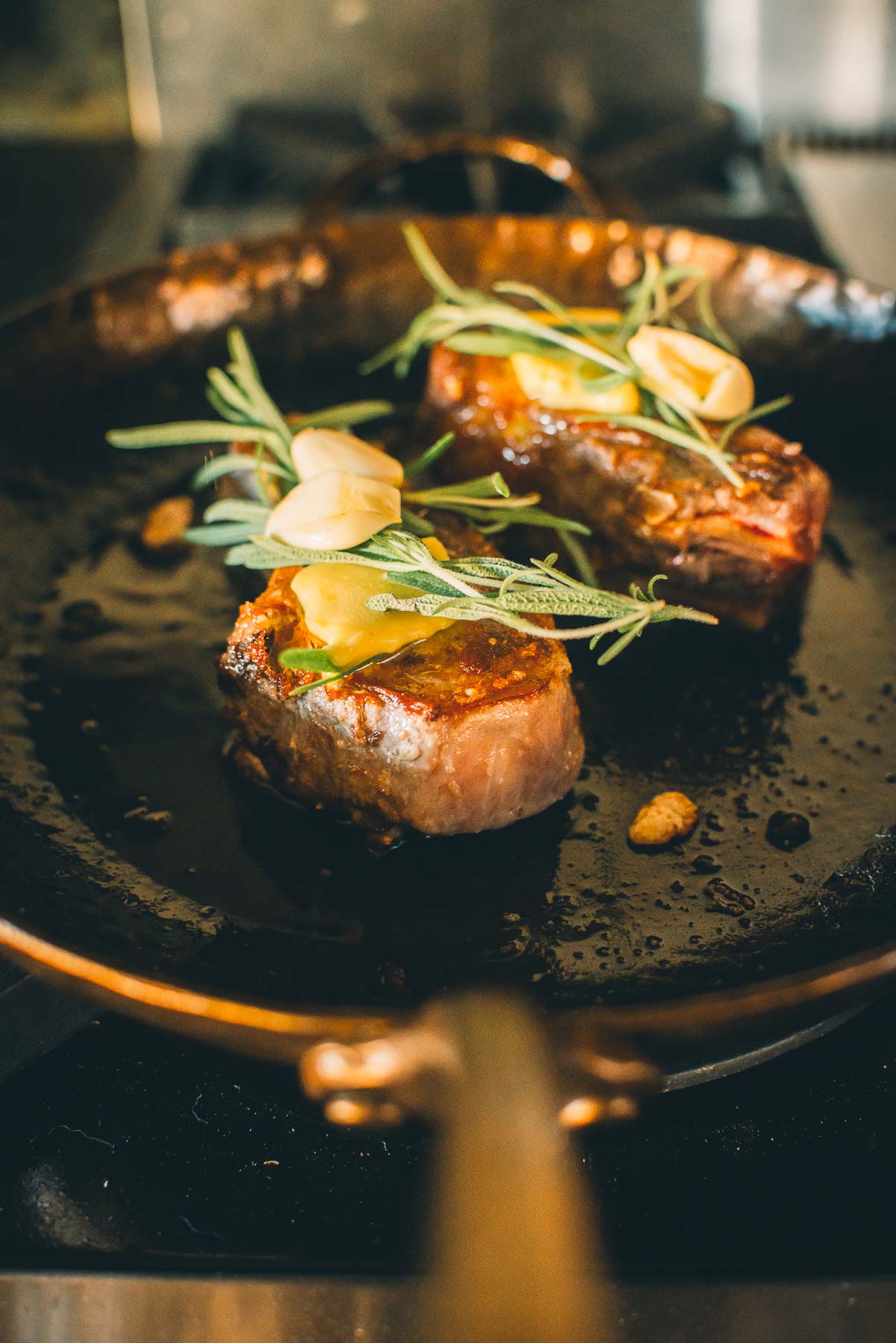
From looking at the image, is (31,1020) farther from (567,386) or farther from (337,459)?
(567,386)

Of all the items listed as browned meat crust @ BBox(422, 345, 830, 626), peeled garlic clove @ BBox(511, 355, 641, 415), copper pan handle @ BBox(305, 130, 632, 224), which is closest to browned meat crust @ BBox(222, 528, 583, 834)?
browned meat crust @ BBox(422, 345, 830, 626)

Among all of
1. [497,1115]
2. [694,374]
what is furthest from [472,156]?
[497,1115]

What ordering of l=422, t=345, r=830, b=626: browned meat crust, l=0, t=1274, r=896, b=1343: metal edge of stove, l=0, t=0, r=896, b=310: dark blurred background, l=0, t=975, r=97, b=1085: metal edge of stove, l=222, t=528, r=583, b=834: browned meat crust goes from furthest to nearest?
l=0, t=0, r=896, b=310: dark blurred background < l=422, t=345, r=830, b=626: browned meat crust < l=222, t=528, r=583, b=834: browned meat crust < l=0, t=975, r=97, b=1085: metal edge of stove < l=0, t=1274, r=896, b=1343: metal edge of stove

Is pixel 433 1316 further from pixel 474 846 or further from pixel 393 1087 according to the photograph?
pixel 474 846

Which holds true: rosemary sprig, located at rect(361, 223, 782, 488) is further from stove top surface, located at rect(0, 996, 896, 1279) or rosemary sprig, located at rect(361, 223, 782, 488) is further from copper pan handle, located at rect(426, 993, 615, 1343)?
copper pan handle, located at rect(426, 993, 615, 1343)

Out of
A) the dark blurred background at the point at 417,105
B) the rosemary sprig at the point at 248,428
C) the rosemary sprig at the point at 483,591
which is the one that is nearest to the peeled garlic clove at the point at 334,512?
the rosemary sprig at the point at 483,591

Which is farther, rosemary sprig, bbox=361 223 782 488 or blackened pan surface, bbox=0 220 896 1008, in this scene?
rosemary sprig, bbox=361 223 782 488
